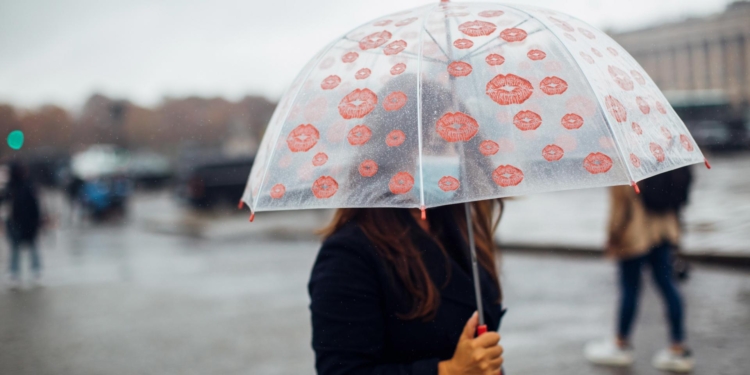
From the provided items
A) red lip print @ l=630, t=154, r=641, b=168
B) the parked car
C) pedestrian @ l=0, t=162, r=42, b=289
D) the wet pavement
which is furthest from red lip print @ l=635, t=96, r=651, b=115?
the parked car

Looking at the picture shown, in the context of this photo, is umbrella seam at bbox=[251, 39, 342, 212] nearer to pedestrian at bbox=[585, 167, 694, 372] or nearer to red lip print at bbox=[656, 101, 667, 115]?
red lip print at bbox=[656, 101, 667, 115]

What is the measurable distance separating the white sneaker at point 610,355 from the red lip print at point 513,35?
393cm

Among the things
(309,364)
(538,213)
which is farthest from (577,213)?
(309,364)

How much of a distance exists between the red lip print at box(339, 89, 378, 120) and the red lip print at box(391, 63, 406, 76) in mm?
84

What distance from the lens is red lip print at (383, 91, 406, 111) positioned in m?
1.82

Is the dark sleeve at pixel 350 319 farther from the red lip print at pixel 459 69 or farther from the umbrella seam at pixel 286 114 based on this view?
the red lip print at pixel 459 69

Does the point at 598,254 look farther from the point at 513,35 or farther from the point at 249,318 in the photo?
the point at 513,35

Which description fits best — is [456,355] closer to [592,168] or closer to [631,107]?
[592,168]

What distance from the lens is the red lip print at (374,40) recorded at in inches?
76.3

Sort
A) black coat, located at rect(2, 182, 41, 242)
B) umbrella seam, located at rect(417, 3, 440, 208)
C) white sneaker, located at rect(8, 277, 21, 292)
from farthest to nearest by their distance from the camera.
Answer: black coat, located at rect(2, 182, 41, 242) < white sneaker, located at rect(8, 277, 21, 292) < umbrella seam, located at rect(417, 3, 440, 208)

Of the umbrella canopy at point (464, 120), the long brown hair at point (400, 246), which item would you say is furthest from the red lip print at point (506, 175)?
the long brown hair at point (400, 246)

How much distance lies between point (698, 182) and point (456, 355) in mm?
20078

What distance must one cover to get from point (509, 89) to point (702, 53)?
65116 mm

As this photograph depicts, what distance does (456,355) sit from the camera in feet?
5.74
